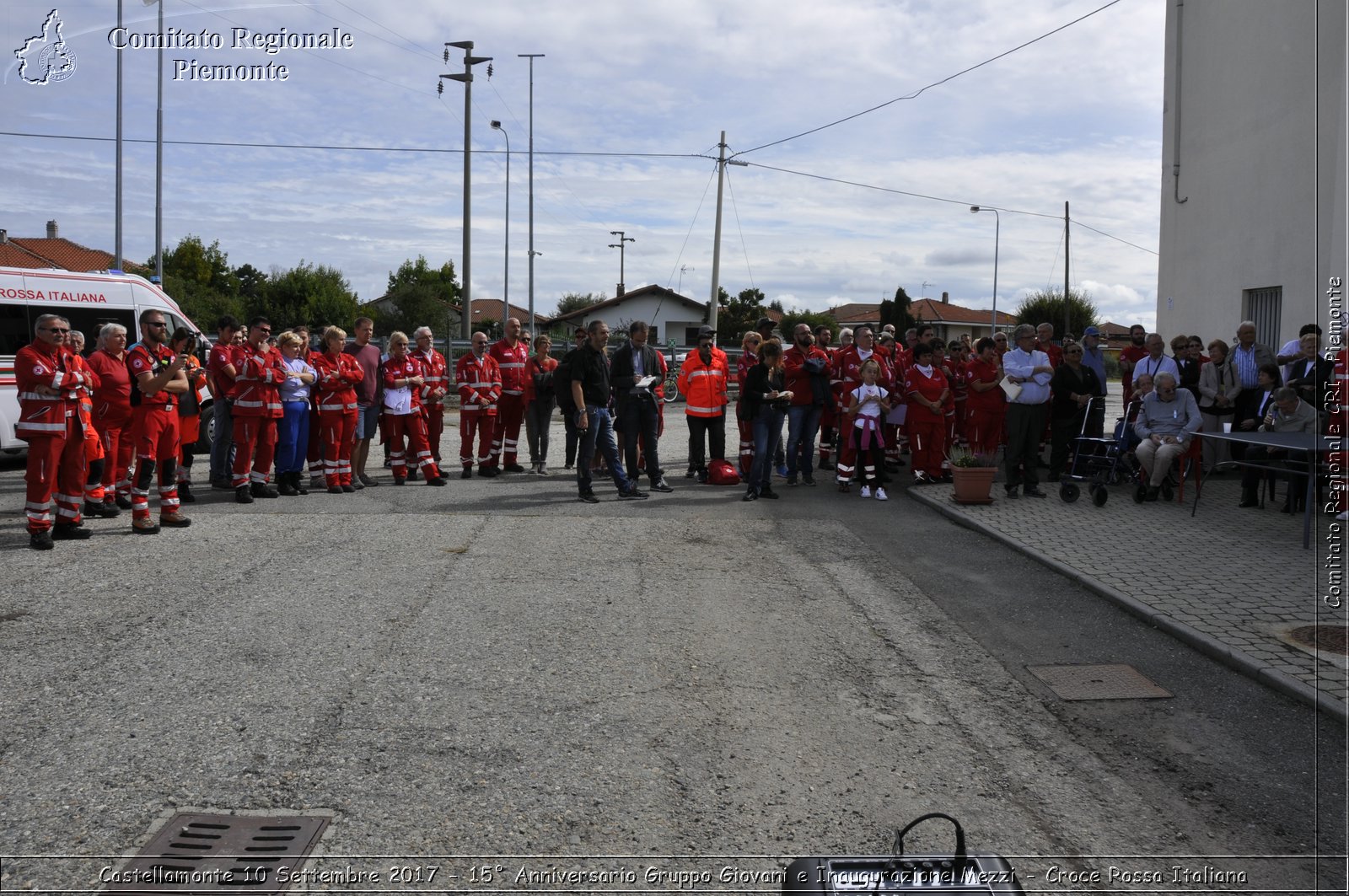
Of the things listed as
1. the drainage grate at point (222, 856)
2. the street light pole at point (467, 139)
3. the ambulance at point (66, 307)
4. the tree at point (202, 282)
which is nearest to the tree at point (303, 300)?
the tree at point (202, 282)

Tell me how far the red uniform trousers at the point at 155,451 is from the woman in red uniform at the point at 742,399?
248 inches

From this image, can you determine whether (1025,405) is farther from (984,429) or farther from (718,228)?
(718,228)

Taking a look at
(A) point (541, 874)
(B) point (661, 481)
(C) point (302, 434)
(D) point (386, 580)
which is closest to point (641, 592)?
(D) point (386, 580)

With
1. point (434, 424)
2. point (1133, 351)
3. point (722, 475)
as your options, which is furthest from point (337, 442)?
point (1133, 351)

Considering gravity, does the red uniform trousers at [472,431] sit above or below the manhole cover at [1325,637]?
above

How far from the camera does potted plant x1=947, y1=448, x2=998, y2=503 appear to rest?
11.5m

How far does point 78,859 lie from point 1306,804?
4.68 meters

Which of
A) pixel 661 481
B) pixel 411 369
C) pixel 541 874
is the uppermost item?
pixel 411 369

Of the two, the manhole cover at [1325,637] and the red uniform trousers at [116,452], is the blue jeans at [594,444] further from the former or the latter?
the manhole cover at [1325,637]

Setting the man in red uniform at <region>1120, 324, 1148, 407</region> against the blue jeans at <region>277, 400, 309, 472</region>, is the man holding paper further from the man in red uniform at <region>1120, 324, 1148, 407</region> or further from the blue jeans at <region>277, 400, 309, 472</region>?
the blue jeans at <region>277, 400, 309, 472</region>

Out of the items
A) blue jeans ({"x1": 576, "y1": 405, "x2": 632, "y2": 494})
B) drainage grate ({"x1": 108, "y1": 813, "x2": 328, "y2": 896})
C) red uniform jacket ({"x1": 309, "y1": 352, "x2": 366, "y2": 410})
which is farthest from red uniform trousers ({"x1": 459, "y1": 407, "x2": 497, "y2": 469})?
drainage grate ({"x1": 108, "y1": 813, "x2": 328, "y2": 896})

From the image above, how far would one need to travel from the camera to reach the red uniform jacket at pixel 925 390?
43.3 ft

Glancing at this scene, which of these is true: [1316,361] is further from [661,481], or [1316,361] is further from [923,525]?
[661,481]

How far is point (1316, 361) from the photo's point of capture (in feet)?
35.6
